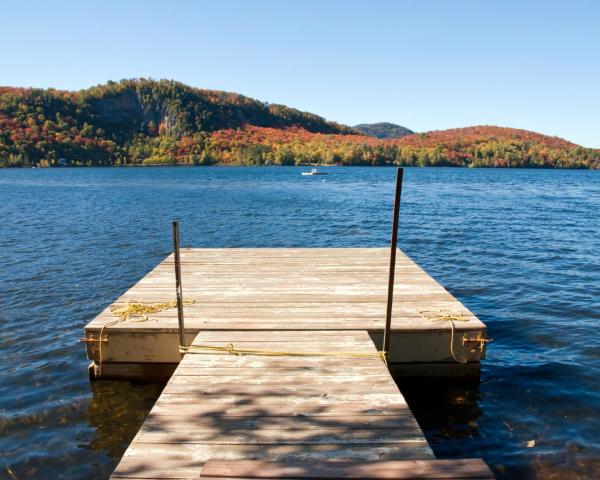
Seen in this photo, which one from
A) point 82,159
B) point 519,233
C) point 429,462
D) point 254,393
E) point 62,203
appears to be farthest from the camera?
point 82,159

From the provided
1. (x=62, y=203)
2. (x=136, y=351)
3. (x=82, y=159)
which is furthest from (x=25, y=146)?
(x=136, y=351)

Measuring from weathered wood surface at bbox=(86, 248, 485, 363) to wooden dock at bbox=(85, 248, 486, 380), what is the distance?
0.05 ft

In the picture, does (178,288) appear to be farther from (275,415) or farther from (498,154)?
(498,154)

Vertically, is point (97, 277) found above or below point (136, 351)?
below

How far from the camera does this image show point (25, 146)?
415ft

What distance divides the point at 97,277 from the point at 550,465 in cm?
1271

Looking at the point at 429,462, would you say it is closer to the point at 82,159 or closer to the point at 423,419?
the point at 423,419

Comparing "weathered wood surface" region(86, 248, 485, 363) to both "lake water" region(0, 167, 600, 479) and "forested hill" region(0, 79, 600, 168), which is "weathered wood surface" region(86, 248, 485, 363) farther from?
"forested hill" region(0, 79, 600, 168)

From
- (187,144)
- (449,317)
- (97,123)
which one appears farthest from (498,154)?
(449,317)

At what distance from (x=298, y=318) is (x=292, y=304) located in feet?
2.05

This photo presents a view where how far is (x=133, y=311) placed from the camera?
7176 millimetres

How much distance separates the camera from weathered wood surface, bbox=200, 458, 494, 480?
128 inches

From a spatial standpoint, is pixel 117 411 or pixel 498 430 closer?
pixel 498 430

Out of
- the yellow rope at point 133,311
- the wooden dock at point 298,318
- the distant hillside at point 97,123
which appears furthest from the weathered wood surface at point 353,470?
the distant hillside at point 97,123
